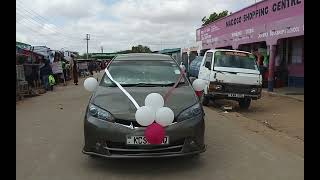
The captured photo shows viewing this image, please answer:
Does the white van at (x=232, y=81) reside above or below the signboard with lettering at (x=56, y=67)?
below

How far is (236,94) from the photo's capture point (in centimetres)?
1402

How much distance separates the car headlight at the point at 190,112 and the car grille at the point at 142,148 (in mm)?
311

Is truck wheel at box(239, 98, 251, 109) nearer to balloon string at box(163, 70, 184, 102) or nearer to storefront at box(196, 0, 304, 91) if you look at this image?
storefront at box(196, 0, 304, 91)

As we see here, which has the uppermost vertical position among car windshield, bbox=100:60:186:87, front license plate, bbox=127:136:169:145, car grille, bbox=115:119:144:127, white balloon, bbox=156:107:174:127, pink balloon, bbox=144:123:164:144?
car windshield, bbox=100:60:186:87

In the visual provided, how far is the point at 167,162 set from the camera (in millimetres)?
6691

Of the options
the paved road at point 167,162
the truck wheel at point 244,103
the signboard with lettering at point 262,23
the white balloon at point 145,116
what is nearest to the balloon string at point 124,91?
the white balloon at point 145,116

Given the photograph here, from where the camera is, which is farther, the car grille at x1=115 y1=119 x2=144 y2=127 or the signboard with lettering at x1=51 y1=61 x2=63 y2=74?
the signboard with lettering at x1=51 y1=61 x2=63 y2=74

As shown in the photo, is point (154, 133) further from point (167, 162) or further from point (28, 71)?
point (28, 71)

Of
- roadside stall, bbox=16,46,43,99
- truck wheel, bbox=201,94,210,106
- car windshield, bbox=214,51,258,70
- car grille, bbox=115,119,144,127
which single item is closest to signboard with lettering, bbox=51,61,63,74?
roadside stall, bbox=16,46,43,99

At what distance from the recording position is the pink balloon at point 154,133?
5.77 m

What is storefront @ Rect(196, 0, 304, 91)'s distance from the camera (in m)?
18.9

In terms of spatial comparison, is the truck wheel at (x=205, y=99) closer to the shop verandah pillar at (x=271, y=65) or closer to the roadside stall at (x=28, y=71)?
the shop verandah pillar at (x=271, y=65)

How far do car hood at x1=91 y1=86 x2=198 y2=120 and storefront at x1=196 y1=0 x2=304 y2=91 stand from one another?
12251 millimetres

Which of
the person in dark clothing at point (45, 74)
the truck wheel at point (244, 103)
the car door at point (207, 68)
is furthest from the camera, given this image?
the person in dark clothing at point (45, 74)
